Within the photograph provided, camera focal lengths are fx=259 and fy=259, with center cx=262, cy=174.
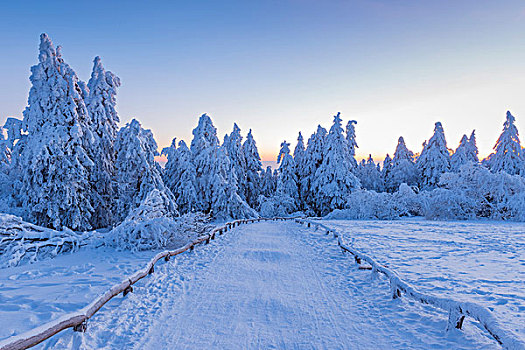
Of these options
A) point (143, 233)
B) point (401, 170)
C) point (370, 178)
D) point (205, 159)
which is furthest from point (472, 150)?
point (143, 233)

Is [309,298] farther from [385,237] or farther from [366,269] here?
[385,237]

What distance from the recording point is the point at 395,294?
19.5 feet

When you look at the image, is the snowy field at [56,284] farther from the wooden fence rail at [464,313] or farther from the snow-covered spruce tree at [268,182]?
the snow-covered spruce tree at [268,182]

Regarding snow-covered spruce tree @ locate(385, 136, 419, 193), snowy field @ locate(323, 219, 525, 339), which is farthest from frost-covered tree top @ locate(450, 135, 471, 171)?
snowy field @ locate(323, 219, 525, 339)

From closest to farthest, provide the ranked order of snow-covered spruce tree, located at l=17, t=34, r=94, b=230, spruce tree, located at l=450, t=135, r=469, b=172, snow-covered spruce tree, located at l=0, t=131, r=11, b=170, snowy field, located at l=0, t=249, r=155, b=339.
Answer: snowy field, located at l=0, t=249, r=155, b=339
snow-covered spruce tree, located at l=17, t=34, r=94, b=230
snow-covered spruce tree, located at l=0, t=131, r=11, b=170
spruce tree, located at l=450, t=135, r=469, b=172

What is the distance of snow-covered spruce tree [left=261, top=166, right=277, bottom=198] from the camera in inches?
2112

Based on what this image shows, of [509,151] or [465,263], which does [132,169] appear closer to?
[465,263]

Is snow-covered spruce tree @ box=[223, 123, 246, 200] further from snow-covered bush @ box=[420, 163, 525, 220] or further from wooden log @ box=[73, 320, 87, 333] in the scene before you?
wooden log @ box=[73, 320, 87, 333]

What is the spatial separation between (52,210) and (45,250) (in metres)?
7.38

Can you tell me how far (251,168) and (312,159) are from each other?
10.4 m

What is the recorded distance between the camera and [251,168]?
4344 centimetres

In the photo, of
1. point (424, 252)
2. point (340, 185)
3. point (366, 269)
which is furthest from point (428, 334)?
point (340, 185)

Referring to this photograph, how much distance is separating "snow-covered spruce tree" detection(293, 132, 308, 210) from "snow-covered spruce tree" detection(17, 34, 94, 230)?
2916cm

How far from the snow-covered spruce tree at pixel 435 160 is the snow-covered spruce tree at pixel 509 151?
5666mm
